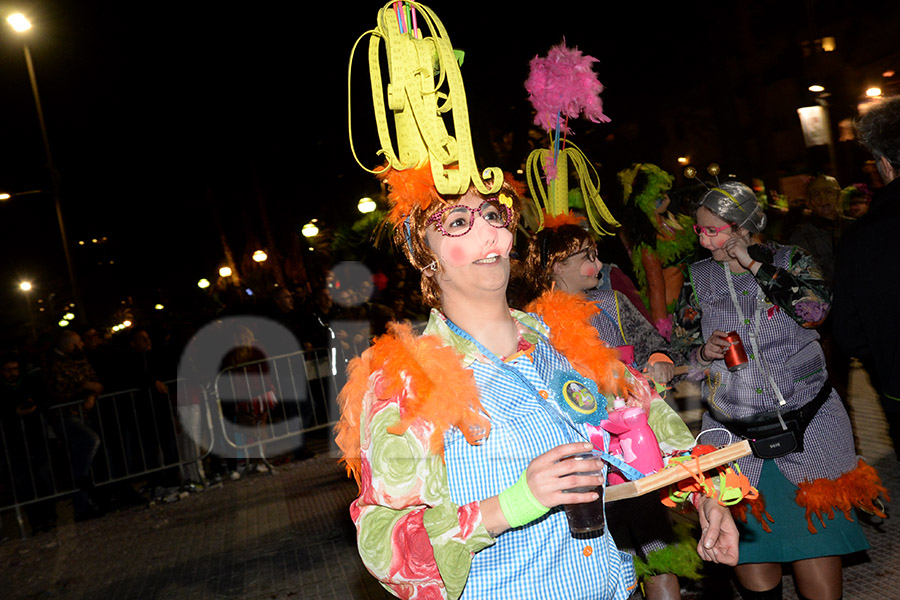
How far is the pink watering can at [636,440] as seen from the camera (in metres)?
2.01

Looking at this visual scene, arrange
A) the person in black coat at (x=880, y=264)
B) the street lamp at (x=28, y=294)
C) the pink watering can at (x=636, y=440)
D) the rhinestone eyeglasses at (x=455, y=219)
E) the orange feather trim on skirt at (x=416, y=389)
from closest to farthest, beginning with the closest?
1. the orange feather trim on skirt at (x=416, y=389)
2. the pink watering can at (x=636, y=440)
3. the rhinestone eyeglasses at (x=455, y=219)
4. the person in black coat at (x=880, y=264)
5. the street lamp at (x=28, y=294)

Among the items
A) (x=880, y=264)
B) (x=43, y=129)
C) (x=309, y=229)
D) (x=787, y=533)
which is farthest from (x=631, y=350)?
(x=309, y=229)

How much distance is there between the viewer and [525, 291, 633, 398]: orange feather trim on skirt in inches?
86.4

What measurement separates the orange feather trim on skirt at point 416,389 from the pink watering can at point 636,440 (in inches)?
15.4

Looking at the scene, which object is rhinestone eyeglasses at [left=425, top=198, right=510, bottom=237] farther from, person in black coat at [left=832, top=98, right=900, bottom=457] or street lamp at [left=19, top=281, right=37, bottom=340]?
street lamp at [left=19, top=281, right=37, bottom=340]

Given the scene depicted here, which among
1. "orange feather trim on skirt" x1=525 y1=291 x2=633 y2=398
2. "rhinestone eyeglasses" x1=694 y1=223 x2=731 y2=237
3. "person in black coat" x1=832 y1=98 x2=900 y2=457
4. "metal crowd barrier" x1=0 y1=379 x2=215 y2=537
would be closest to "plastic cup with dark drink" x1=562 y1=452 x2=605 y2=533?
"orange feather trim on skirt" x1=525 y1=291 x2=633 y2=398

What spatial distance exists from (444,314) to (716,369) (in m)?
1.67

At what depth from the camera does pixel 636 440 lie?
2.01 metres

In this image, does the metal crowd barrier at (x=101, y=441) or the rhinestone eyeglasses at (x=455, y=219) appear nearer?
the rhinestone eyeglasses at (x=455, y=219)

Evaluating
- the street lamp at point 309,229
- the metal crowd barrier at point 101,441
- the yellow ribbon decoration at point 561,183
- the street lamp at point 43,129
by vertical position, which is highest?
the street lamp at point 43,129

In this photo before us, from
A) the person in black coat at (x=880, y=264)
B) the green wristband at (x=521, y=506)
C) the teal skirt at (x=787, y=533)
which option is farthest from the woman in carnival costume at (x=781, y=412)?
the green wristband at (x=521, y=506)

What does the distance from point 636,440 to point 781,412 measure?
1441 mm

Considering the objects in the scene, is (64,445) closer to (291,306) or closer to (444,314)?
(291,306)

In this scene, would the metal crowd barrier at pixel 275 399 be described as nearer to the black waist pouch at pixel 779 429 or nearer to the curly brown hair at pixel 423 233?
the black waist pouch at pixel 779 429
